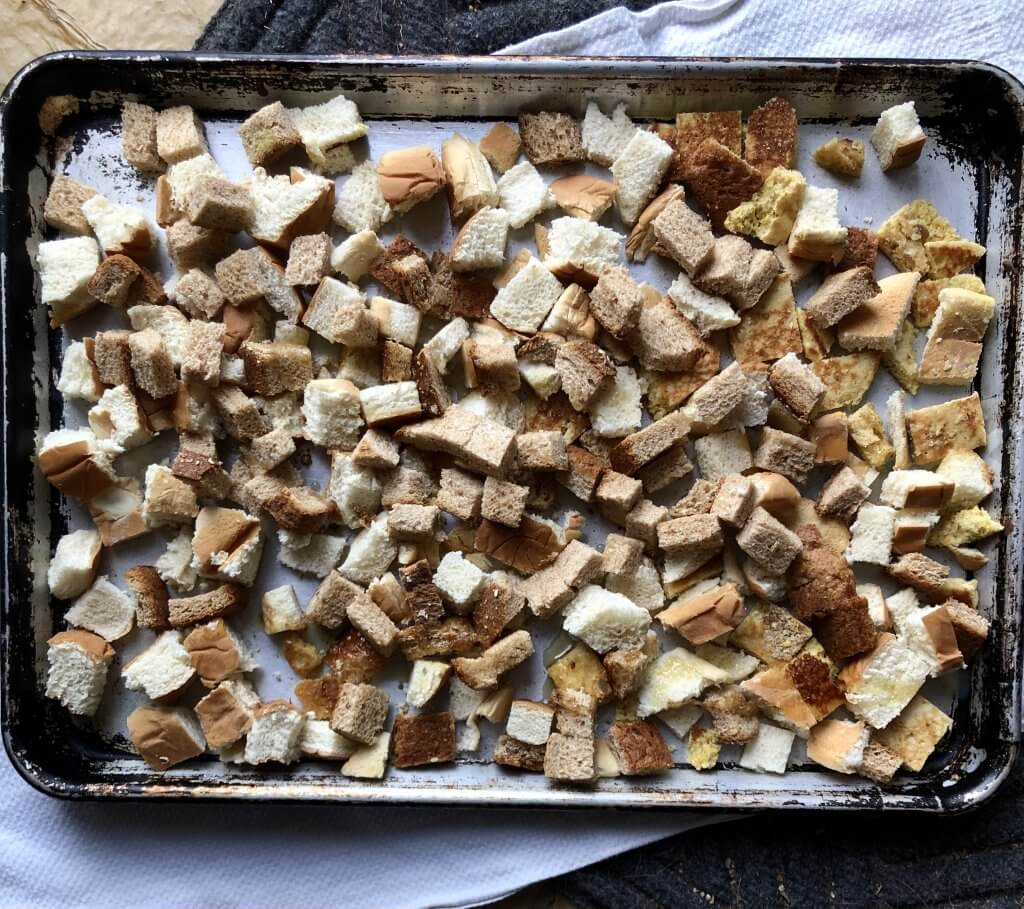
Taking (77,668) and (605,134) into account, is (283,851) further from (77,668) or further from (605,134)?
(605,134)

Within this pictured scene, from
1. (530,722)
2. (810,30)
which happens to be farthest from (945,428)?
(530,722)

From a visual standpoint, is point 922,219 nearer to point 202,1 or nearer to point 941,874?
point 941,874

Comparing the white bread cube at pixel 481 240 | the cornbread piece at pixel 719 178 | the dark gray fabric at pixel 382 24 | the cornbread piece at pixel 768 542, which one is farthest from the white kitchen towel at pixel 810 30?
the cornbread piece at pixel 768 542

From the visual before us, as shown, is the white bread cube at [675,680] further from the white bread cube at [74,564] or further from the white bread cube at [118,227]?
the white bread cube at [118,227]

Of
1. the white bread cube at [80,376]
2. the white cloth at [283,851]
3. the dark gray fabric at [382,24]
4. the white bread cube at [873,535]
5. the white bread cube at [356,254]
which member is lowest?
the white cloth at [283,851]

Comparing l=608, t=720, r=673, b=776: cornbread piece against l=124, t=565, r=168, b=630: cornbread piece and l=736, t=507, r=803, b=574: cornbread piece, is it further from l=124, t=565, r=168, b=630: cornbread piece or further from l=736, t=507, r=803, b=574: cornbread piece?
l=124, t=565, r=168, b=630: cornbread piece

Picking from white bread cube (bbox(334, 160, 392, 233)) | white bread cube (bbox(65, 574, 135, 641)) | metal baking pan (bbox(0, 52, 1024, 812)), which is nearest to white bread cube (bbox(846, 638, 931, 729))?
metal baking pan (bbox(0, 52, 1024, 812))

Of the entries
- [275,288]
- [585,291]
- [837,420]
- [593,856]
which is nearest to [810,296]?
[837,420]

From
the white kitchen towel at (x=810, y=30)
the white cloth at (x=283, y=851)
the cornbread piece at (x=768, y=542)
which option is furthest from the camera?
the white kitchen towel at (x=810, y=30)
